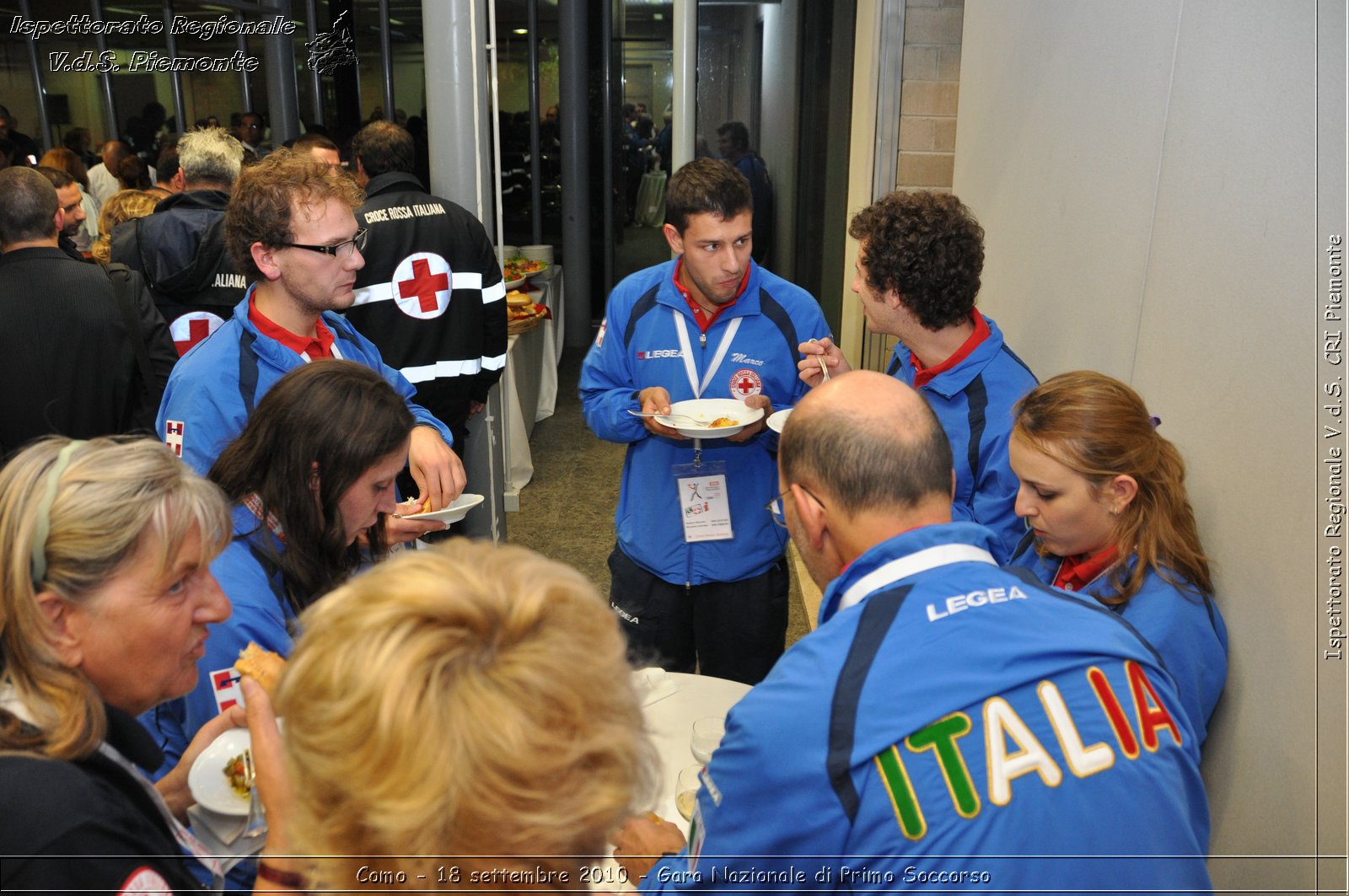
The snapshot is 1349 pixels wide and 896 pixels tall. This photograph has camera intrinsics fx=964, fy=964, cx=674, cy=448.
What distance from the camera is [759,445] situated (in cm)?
287

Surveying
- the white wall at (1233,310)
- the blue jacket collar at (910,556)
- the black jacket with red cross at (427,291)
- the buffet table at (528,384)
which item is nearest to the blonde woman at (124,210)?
the black jacket with red cross at (427,291)

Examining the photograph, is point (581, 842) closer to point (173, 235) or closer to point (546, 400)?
point (173, 235)

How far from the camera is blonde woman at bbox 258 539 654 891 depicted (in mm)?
811

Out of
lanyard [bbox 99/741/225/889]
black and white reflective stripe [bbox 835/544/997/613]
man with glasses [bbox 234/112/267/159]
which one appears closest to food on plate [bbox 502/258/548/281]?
man with glasses [bbox 234/112/267/159]

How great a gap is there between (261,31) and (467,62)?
6982mm

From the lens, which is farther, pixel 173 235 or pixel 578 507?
pixel 578 507

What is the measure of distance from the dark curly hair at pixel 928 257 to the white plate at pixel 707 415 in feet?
1.65

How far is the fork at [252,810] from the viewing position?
1.35 meters

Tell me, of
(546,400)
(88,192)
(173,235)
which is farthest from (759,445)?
(88,192)

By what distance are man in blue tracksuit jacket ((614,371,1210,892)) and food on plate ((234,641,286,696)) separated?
0.67 m

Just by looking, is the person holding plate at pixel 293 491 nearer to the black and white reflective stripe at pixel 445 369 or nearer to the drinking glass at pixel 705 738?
the drinking glass at pixel 705 738

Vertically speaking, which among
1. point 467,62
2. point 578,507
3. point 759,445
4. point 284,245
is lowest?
point 578,507

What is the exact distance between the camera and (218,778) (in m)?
1.41

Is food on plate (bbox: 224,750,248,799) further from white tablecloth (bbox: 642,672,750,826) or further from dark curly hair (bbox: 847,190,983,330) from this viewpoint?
dark curly hair (bbox: 847,190,983,330)
